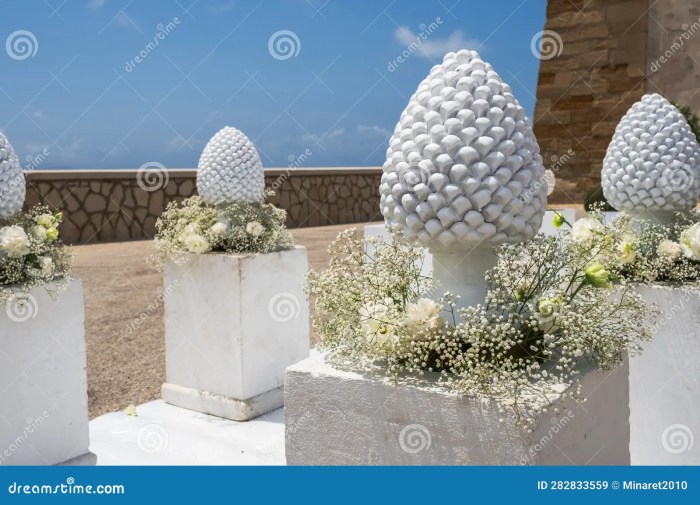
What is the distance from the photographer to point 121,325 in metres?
6.66

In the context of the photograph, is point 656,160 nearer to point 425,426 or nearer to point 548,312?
point 548,312

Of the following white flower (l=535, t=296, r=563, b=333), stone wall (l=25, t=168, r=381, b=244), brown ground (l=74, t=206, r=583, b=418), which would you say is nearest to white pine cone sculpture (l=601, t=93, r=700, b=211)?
white flower (l=535, t=296, r=563, b=333)

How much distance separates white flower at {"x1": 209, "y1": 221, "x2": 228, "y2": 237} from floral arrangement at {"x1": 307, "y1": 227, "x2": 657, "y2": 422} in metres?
2.60

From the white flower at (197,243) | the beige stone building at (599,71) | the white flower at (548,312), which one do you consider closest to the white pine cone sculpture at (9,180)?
the white flower at (197,243)

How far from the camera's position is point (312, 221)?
1534 cm

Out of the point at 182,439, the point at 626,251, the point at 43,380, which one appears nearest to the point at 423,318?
the point at 626,251

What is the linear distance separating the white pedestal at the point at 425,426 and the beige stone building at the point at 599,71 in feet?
32.1

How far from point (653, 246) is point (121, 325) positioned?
5.26 metres

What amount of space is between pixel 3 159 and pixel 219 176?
1762 millimetres

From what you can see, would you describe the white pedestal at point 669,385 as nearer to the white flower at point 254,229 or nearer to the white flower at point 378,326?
the white flower at point 378,326

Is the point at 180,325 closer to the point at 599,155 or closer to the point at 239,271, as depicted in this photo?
the point at 239,271

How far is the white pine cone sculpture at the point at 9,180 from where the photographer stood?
3084 mm

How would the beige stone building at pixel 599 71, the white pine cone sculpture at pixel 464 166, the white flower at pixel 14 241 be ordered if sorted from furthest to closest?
the beige stone building at pixel 599 71 → the white flower at pixel 14 241 → the white pine cone sculpture at pixel 464 166

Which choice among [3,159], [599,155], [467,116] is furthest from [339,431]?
[599,155]
